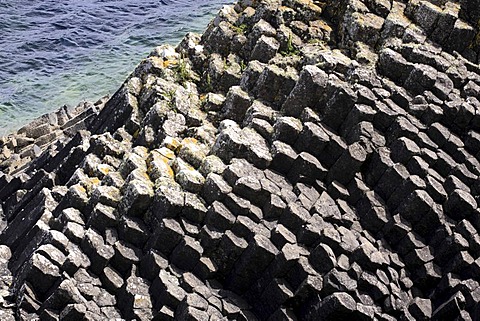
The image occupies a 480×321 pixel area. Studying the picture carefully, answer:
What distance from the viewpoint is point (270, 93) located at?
1445 cm

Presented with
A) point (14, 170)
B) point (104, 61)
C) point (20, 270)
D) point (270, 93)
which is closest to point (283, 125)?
point (270, 93)

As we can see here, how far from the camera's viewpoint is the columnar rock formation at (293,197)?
38.4 feet

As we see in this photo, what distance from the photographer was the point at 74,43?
33.8 meters

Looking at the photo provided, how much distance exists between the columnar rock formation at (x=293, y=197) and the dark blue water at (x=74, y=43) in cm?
1408

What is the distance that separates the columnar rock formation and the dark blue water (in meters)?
14.1

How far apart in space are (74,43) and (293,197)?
2436 centimetres

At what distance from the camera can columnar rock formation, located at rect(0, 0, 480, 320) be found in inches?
460

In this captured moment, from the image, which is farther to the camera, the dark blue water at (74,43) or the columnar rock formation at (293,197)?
the dark blue water at (74,43)

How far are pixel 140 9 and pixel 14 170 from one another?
20759mm

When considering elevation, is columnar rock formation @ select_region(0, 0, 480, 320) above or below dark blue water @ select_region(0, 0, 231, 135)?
above

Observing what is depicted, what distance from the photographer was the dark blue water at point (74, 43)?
2839 cm

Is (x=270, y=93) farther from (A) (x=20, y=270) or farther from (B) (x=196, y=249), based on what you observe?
(A) (x=20, y=270)

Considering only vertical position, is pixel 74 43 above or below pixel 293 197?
below

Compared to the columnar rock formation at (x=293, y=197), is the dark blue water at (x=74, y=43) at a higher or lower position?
lower
